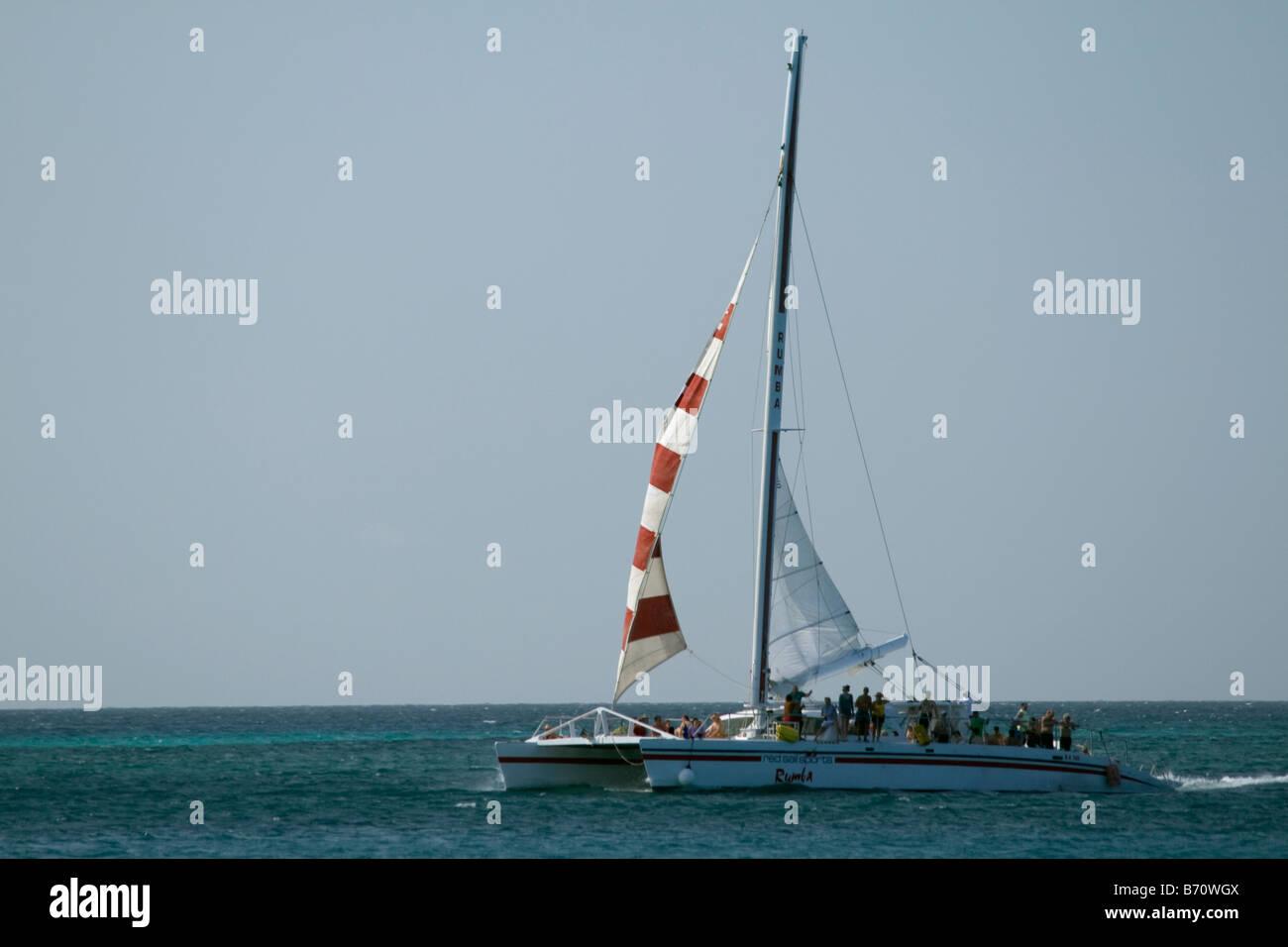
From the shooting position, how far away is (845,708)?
37031 millimetres

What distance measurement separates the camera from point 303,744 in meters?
98.9

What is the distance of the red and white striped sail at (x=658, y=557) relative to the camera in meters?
37.5

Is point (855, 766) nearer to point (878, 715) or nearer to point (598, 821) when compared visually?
point (878, 715)

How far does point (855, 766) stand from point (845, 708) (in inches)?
59.0

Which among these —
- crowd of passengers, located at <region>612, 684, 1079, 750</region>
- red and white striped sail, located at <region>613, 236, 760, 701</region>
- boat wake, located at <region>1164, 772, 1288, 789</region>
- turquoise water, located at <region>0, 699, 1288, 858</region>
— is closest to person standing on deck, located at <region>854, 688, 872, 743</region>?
crowd of passengers, located at <region>612, 684, 1079, 750</region>

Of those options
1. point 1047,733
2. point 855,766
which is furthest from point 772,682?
point 1047,733

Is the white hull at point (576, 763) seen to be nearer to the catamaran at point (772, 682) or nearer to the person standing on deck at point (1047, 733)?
the catamaran at point (772, 682)

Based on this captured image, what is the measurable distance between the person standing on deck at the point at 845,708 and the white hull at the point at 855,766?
0.66 metres

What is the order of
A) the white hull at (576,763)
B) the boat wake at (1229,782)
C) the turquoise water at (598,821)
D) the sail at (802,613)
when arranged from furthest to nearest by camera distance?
1. the boat wake at (1229,782)
2. the sail at (802,613)
3. the white hull at (576,763)
4. the turquoise water at (598,821)

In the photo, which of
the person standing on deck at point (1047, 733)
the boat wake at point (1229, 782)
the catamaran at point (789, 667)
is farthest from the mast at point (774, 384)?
the boat wake at point (1229, 782)

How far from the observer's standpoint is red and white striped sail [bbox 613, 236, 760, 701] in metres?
37.5

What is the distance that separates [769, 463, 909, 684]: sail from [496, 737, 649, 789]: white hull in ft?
13.8

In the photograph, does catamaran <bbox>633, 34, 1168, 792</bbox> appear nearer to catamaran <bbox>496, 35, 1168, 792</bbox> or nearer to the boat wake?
catamaran <bbox>496, 35, 1168, 792</bbox>
